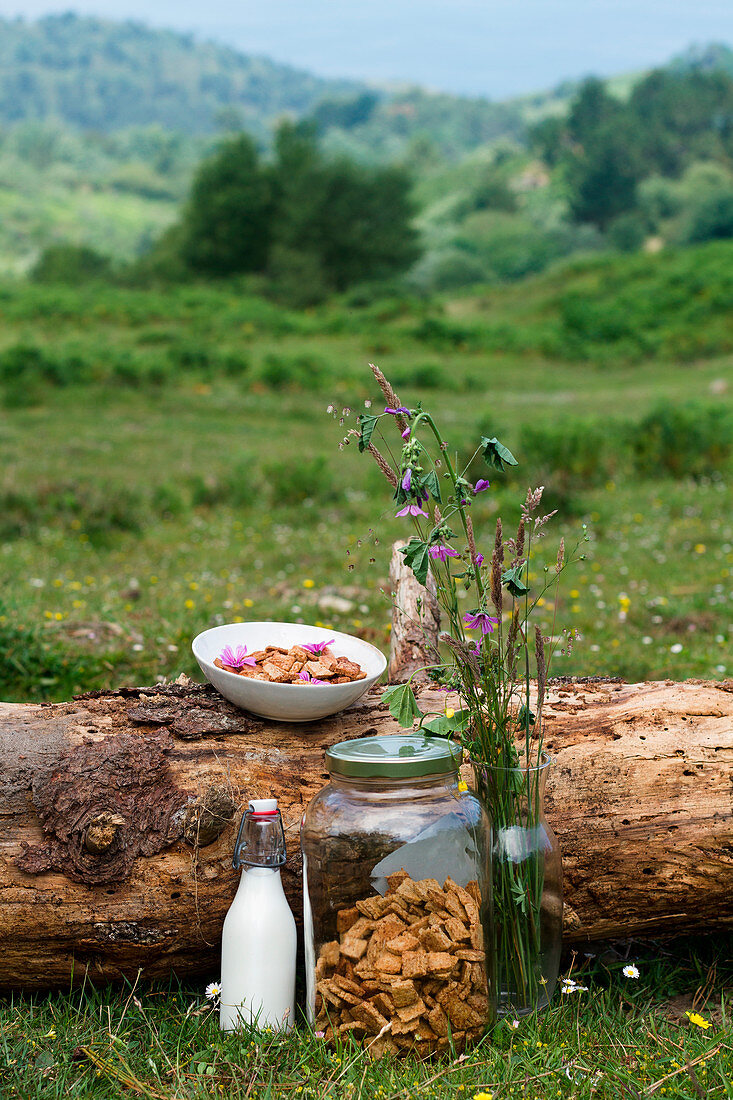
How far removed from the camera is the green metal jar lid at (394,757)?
2389 mm

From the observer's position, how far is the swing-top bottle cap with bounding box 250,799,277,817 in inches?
100

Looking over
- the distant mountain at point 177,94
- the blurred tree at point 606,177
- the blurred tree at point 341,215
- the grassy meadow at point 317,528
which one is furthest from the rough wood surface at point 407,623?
the distant mountain at point 177,94

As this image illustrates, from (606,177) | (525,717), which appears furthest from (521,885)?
(606,177)

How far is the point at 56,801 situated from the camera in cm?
267

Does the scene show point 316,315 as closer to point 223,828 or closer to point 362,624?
point 362,624

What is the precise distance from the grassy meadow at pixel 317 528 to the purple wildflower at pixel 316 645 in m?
0.42

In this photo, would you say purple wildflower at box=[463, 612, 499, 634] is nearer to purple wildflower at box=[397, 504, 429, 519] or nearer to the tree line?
purple wildflower at box=[397, 504, 429, 519]

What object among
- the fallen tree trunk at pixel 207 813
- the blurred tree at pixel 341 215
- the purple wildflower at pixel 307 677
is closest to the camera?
the fallen tree trunk at pixel 207 813

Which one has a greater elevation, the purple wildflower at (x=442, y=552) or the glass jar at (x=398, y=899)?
the purple wildflower at (x=442, y=552)

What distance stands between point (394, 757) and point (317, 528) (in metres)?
6.54

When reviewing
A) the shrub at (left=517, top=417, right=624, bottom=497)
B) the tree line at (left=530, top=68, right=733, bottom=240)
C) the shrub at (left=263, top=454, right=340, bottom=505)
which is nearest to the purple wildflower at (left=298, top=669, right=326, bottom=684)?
the shrub at (left=263, top=454, right=340, bottom=505)

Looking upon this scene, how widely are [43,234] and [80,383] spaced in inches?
1891

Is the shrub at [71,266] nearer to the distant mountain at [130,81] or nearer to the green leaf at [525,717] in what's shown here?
the green leaf at [525,717]

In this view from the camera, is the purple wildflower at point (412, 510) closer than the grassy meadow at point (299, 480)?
Yes
